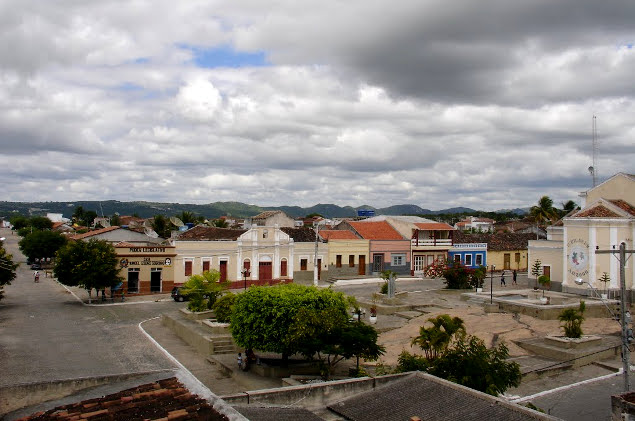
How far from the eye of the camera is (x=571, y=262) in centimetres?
3478

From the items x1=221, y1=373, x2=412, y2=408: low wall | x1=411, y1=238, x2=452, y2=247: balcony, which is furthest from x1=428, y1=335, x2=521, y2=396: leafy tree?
x1=411, y1=238, x2=452, y2=247: balcony

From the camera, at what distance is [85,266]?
33719 mm

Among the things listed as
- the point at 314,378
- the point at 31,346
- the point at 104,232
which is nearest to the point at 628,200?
the point at 314,378

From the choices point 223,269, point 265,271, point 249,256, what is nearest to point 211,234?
point 249,256

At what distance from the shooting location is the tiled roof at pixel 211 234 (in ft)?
141

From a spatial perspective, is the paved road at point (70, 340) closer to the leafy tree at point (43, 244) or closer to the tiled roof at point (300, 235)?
the tiled roof at point (300, 235)

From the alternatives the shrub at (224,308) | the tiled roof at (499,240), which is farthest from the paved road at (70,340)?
the tiled roof at (499,240)

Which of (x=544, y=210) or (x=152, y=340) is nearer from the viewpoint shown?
(x=152, y=340)

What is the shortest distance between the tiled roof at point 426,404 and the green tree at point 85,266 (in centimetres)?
2579

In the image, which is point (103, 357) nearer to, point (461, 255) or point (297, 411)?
point (297, 411)

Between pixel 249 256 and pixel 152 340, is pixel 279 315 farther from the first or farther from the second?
pixel 249 256

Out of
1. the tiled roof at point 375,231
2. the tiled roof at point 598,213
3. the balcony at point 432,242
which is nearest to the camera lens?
the tiled roof at point 598,213

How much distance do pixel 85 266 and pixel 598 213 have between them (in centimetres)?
3232

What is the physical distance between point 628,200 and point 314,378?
2813cm
